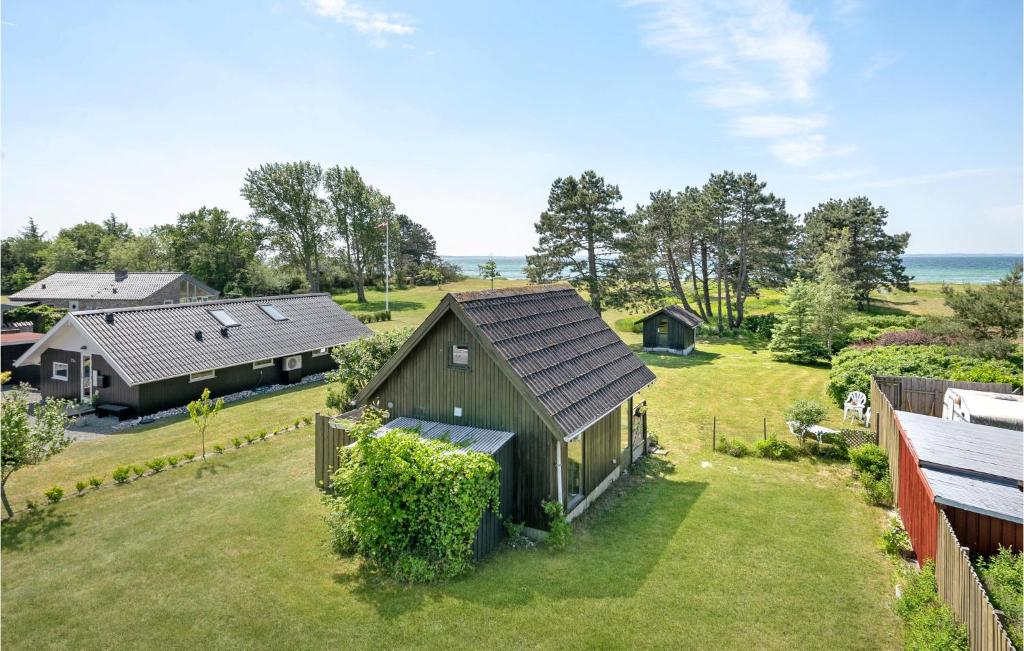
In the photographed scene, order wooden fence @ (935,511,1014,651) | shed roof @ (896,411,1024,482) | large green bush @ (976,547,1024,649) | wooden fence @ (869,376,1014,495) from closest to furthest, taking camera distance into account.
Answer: wooden fence @ (935,511,1014,651) → large green bush @ (976,547,1024,649) → shed roof @ (896,411,1024,482) → wooden fence @ (869,376,1014,495)

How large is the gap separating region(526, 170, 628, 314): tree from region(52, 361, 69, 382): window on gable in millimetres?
25864

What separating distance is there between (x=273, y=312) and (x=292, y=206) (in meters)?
32.5

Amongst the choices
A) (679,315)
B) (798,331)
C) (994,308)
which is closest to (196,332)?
(679,315)

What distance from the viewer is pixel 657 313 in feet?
112

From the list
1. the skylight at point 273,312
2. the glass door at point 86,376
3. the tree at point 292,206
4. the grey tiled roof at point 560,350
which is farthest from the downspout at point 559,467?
the tree at point 292,206

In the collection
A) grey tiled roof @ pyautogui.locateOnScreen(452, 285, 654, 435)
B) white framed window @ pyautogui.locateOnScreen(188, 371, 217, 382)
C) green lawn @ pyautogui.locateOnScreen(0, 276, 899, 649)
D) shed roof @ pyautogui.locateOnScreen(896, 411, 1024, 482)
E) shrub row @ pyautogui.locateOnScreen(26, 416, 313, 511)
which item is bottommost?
green lawn @ pyautogui.locateOnScreen(0, 276, 899, 649)

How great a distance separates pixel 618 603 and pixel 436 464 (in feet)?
12.1

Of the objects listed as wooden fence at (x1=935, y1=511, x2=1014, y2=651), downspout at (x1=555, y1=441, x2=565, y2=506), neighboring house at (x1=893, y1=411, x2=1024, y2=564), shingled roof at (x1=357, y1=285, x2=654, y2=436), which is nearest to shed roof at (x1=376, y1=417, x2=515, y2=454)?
downspout at (x1=555, y1=441, x2=565, y2=506)

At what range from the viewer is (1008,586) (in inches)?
247

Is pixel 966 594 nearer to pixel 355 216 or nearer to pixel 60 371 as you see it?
pixel 60 371

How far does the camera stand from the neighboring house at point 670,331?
33.5 m

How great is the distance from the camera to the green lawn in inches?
291

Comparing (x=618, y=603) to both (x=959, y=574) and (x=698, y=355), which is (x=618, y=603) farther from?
(x=698, y=355)

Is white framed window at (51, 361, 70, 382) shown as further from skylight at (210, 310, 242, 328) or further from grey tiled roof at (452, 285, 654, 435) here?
grey tiled roof at (452, 285, 654, 435)
